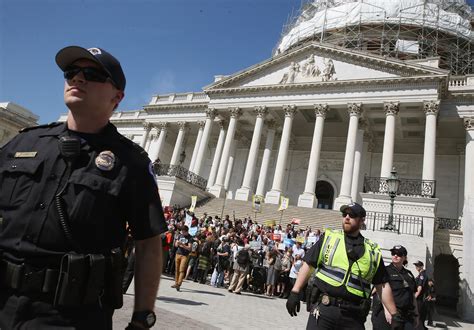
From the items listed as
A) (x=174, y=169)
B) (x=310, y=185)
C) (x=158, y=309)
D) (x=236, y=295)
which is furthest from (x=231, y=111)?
(x=158, y=309)

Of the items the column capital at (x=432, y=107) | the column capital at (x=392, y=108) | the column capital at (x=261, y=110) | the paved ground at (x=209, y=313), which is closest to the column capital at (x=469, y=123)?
the column capital at (x=432, y=107)

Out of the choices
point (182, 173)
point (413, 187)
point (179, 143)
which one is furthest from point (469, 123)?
point (179, 143)

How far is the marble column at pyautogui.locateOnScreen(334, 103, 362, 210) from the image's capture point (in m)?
26.6

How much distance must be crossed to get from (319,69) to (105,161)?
31021 mm

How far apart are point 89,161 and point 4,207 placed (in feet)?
1.73

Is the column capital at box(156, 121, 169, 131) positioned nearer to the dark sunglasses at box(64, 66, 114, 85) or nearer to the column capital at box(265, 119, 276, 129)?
the column capital at box(265, 119, 276, 129)

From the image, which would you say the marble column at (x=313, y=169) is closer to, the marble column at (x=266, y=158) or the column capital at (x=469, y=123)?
the marble column at (x=266, y=158)

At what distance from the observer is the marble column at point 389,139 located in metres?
25.4

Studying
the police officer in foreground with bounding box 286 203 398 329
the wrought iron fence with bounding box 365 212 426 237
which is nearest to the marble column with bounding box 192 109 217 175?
the wrought iron fence with bounding box 365 212 426 237

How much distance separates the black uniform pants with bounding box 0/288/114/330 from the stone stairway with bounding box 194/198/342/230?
72.6 ft

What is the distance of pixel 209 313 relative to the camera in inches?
319

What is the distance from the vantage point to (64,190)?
2.06 metres

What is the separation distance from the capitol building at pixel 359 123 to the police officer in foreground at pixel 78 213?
17861 mm

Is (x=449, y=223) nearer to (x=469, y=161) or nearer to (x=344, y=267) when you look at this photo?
(x=469, y=161)
